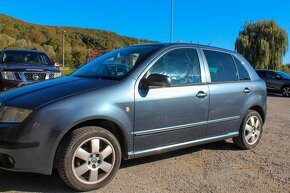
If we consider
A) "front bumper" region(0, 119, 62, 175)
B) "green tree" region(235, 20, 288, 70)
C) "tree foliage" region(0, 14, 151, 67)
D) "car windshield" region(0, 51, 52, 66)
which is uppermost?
"tree foliage" region(0, 14, 151, 67)

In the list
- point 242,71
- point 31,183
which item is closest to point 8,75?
point 31,183

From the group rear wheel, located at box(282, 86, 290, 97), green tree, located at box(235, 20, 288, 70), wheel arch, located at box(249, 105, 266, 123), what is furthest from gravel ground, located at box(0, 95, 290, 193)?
green tree, located at box(235, 20, 288, 70)

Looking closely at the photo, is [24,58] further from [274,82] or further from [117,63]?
[274,82]

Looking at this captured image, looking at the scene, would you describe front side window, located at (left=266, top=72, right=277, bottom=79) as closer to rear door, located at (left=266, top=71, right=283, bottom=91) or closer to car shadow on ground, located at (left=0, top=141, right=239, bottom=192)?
rear door, located at (left=266, top=71, right=283, bottom=91)

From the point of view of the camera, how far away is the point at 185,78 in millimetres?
4832

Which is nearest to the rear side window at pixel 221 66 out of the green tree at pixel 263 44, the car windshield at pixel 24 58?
the car windshield at pixel 24 58

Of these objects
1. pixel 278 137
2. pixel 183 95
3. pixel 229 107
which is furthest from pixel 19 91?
pixel 278 137

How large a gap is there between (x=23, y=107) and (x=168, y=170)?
2.03 metres

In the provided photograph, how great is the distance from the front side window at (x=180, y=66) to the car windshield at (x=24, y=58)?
6935 mm

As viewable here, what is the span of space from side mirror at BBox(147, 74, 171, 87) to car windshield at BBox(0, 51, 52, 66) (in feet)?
24.1

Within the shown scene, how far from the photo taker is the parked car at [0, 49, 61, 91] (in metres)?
9.48

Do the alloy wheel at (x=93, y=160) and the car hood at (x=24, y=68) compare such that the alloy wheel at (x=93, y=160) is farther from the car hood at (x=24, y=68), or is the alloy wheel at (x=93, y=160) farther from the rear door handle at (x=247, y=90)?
the car hood at (x=24, y=68)

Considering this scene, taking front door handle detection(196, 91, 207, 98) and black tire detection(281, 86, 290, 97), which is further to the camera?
black tire detection(281, 86, 290, 97)

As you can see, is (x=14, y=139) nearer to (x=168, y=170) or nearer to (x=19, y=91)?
(x=19, y=91)
